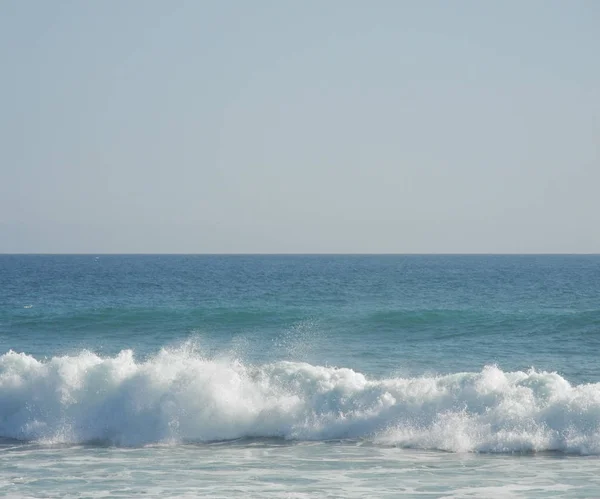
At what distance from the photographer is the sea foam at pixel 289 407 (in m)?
16.1

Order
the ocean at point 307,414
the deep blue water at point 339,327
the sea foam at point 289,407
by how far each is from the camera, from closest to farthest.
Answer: the ocean at point 307,414, the sea foam at point 289,407, the deep blue water at point 339,327

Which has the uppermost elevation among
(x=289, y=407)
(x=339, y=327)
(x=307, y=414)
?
→ (x=339, y=327)

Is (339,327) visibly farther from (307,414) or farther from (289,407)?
(307,414)

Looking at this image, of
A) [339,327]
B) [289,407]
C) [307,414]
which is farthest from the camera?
[339,327]

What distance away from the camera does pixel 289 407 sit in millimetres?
17859

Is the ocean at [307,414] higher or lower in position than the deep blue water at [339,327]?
lower

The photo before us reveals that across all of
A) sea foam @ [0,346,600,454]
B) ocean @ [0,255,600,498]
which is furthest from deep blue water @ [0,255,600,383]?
sea foam @ [0,346,600,454]

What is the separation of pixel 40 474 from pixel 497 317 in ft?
70.3

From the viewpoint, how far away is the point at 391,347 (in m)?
25.9

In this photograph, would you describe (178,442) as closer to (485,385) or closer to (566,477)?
(485,385)

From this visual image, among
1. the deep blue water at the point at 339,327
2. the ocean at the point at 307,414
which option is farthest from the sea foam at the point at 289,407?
the deep blue water at the point at 339,327

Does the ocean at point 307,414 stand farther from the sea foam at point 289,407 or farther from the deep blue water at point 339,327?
the deep blue water at point 339,327

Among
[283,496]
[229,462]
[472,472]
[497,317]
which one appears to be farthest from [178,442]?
[497,317]

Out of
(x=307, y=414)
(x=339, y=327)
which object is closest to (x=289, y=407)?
(x=307, y=414)
